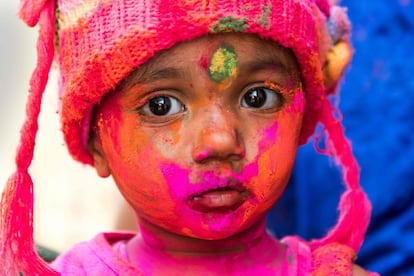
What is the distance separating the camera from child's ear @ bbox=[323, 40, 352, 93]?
4.15 feet

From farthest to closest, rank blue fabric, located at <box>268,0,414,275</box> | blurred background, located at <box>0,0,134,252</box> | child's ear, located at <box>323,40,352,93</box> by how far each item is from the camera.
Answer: blurred background, located at <box>0,0,134,252</box>, blue fabric, located at <box>268,0,414,275</box>, child's ear, located at <box>323,40,352,93</box>

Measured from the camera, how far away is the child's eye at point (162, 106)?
1.05m

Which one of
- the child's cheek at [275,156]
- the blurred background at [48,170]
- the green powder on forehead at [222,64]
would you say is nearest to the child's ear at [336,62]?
the child's cheek at [275,156]

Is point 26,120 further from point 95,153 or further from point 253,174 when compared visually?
point 253,174

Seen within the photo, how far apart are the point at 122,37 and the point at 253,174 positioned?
11.0 inches

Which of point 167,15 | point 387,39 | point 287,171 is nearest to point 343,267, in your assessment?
point 287,171

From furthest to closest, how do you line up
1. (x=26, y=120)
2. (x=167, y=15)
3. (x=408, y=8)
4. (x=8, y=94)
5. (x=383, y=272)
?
(x=8, y=94) → (x=408, y=8) → (x=383, y=272) → (x=26, y=120) → (x=167, y=15)

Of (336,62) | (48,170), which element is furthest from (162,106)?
(48,170)

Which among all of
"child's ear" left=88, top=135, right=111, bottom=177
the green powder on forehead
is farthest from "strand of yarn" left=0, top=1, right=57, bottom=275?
the green powder on forehead

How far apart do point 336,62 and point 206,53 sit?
330 mm

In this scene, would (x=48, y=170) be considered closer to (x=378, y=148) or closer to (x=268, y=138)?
(x=378, y=148)

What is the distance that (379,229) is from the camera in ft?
5.25

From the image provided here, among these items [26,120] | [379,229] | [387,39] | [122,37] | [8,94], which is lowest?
[26,120]

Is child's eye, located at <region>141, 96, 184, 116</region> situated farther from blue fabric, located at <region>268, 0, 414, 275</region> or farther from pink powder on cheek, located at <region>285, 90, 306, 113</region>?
blue fabric, located at <region>268, 0, 414, 275</region>
